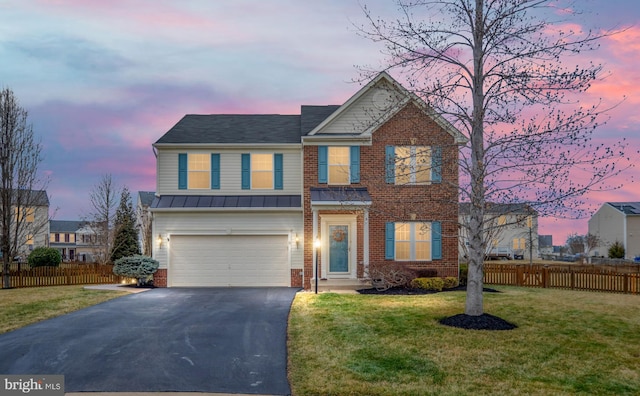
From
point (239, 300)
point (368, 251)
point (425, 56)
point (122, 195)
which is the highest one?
point (425, 56)

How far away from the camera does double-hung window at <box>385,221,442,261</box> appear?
62.4 feet

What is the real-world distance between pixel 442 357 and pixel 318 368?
7.77 feet

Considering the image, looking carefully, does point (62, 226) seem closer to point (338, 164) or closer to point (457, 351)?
point (338, 164)

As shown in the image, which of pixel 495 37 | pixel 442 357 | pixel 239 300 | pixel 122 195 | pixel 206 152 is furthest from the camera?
pixel 122 195

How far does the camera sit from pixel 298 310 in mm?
13461

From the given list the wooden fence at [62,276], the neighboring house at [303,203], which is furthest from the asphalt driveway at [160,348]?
the wooden fence at [62,276]

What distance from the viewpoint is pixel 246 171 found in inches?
808

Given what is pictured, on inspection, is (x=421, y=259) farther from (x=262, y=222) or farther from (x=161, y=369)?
(x=161, y=369)

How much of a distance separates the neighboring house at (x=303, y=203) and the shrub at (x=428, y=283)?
1.17 meters

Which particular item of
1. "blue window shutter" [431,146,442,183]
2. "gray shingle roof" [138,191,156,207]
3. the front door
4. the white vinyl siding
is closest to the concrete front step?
the front door

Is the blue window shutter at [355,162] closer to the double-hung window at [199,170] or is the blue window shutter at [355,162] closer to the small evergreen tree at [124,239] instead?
the double-hung window at [199,170]

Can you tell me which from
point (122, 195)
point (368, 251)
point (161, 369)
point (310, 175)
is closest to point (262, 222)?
point (310, 175)

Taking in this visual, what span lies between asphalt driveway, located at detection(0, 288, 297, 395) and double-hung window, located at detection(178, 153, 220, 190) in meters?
6.92

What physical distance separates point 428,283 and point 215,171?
10211mm
